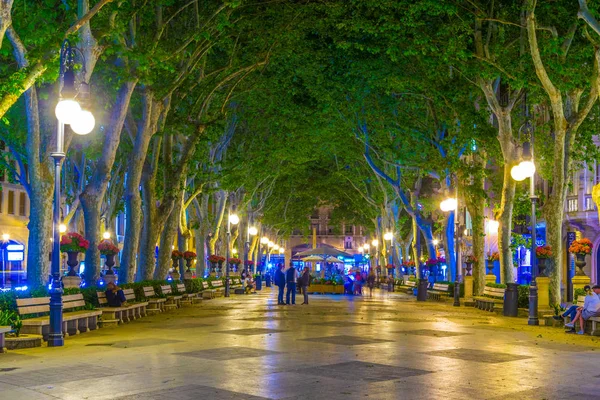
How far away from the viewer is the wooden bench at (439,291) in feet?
131

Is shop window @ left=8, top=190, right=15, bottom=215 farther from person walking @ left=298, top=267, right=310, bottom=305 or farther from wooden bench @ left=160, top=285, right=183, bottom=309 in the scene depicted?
wooden bench @ left=160, top=285, right=183, bottom=309

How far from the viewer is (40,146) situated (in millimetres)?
21328

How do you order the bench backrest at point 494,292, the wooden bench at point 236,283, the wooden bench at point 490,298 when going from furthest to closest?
the wooden bench at point 236,283, the wooden bench at point 490,298, the bench backrest at point 494,292

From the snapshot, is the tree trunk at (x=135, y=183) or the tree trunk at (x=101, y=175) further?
the tree trunk at (x=135, y=183)

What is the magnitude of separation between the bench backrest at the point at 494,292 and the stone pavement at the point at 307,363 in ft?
24.6

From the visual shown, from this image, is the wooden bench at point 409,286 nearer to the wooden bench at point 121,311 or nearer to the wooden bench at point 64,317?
the wooden bench at point 121,311

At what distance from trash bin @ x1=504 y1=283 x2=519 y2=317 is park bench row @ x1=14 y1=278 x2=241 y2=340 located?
11661mm

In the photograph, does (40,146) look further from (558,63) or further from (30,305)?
(558,63)

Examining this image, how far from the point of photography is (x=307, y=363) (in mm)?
13195

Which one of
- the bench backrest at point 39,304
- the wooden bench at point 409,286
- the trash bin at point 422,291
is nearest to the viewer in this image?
the bench backrest at point 39,304

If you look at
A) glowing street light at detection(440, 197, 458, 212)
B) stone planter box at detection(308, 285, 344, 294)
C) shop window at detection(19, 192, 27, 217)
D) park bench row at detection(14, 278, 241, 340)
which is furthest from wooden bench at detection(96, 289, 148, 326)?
shop window at detection(19, 192, 27, 217)

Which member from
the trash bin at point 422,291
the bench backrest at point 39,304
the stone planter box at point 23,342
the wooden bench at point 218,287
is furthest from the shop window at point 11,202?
the stone planter box at point 23,342

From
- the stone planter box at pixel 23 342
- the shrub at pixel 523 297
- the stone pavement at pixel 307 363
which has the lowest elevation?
the stone pavement at pixel 307 363

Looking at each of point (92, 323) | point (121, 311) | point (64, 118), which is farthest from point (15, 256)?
point (64, 118)
